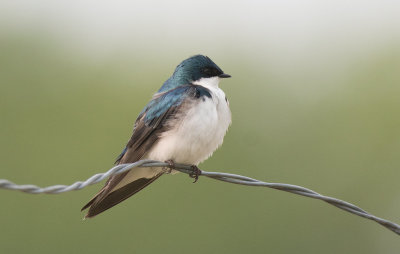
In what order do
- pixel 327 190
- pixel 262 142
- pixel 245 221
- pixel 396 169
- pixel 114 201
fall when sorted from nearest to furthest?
1. pixel 114 201
2. pixel 245 221
3. pixel 262 142
4. pixel 327 190
5. pixel 396 169

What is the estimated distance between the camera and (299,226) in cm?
704

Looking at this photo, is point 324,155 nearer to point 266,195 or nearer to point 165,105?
point 266,195

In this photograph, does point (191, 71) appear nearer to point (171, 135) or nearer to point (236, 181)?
point (171, 135)

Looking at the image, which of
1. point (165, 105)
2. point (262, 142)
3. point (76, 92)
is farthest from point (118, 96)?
point (165, 105)

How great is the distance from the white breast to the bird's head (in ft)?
1.49

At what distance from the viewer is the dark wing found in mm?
4340

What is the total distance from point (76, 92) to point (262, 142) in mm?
1892

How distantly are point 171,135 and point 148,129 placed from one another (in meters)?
0.15

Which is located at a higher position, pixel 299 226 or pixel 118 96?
pixel 118 96

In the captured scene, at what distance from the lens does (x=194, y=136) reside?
14.1 feet

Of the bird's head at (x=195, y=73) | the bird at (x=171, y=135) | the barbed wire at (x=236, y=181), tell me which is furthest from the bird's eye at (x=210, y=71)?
the barbed wire at (x=236, y=181)

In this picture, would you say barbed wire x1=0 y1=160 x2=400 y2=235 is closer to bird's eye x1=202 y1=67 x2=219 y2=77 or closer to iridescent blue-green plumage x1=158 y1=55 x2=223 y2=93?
iridescent blue-green plumage x1=158 y1=55 x2=223 y2=93

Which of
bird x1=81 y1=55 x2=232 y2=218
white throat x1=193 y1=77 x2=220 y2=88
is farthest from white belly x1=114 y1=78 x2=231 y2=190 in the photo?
white throat x1=193 y1=77 x2=220 y2=88

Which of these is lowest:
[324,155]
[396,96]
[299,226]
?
[299,226]
